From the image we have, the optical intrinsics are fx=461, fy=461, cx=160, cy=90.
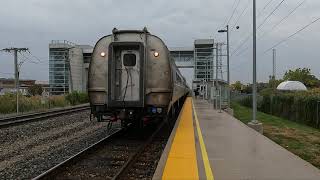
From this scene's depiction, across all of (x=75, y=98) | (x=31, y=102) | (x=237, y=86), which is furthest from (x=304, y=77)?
(x=31, y=102)

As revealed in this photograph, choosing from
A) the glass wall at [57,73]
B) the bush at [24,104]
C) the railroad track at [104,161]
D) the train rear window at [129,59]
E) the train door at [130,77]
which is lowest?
the railroad track at [104,161]

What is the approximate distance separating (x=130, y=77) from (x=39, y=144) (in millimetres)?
3485

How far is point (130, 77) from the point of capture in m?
13.9

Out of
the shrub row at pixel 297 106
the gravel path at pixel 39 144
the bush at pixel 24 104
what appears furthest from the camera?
the bush at pixel 24 104

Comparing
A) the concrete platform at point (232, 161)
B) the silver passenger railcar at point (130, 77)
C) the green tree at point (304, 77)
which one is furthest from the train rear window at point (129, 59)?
the green tree at point (304, 77)

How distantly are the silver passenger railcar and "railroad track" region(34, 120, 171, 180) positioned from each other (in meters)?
1.00

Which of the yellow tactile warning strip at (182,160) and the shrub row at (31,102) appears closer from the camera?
the yellow tactile warning strip at (182,160)

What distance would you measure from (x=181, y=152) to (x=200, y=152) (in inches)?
17.7

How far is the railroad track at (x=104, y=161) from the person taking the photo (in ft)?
29.9

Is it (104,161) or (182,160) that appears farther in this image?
(104,161)

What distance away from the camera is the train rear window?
548 inches

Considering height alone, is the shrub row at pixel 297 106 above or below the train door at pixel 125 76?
below

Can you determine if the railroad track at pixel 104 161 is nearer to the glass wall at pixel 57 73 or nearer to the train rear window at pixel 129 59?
the train rear window at pixel 129 59

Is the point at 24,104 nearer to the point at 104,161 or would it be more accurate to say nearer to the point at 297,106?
the point at 297,106
